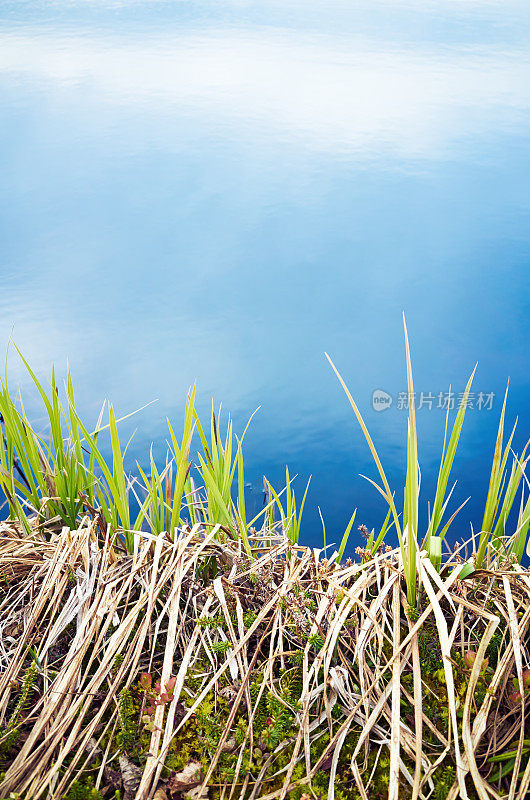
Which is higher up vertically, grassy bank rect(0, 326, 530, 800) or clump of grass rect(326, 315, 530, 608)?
clump of grass rect(326, 315, 530, 608)

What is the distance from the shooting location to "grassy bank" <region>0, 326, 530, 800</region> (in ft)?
2.23

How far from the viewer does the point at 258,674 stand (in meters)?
0.78

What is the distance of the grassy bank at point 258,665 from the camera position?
680 millimetres

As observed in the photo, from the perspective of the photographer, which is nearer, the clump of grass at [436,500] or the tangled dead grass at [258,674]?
the tangled dead grass at [258,674]

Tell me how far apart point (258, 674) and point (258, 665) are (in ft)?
0.07

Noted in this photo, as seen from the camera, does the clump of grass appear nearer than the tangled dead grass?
No

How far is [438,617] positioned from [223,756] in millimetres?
320

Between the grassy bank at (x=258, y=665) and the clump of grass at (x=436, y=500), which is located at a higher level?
the clump of grass at (x=436, y=500)

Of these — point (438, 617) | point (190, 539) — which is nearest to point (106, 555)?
point (190, 539)

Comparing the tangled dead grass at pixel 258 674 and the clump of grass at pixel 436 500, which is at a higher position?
the clump of grass at pixel 436 500

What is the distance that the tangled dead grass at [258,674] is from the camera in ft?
2.22

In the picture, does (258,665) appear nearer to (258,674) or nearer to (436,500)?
(258,674)

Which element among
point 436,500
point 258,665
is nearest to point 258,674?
point 258,665

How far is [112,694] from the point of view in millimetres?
752
